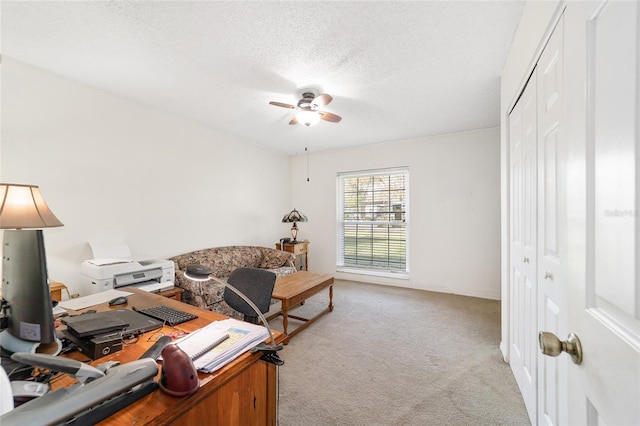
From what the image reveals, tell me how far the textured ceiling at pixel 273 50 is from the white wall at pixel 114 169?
0.76 ft

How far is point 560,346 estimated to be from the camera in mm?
607

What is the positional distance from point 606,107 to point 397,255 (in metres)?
4.21

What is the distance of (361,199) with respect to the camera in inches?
189

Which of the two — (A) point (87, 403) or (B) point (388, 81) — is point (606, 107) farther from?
(B) point (388, 81)

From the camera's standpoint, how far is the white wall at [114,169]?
2166 mm

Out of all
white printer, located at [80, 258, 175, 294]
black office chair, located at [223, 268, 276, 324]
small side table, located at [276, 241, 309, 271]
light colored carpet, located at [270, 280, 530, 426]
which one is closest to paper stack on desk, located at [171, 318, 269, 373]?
black office chair, located at [223, 268, 276, 324]

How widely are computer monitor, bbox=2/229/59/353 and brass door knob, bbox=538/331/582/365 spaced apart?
142cm

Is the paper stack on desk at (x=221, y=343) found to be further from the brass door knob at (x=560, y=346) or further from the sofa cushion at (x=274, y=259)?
the sofa cushion at (x=274, y=259)

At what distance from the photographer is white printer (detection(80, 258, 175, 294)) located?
86.7 inches

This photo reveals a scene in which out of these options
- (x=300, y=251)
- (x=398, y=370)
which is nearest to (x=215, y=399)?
(x=398, y=370)

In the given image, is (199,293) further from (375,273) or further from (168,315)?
(375,273)

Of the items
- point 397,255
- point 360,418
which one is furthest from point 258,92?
point 397,255

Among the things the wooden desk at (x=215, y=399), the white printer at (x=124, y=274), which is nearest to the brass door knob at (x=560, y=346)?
the wooden desk at (x=215, y=399)

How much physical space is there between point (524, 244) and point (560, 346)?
4.12ft
